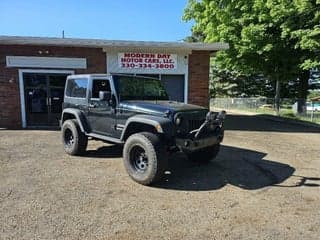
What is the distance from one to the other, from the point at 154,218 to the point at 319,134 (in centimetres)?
1048

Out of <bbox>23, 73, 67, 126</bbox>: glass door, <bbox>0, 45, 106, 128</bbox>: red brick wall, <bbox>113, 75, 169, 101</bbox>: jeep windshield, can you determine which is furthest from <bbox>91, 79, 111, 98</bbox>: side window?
<bbox>23, 73, 67, 126</bbox>: glass door

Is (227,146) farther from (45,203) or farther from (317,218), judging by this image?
(45,203)

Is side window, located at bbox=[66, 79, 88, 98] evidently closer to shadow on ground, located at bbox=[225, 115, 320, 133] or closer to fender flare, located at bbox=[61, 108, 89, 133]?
fender flare, located at bbox=[61, 108, 89, 133]

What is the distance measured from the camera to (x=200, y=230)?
4.25 metres

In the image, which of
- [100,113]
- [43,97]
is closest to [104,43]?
[43,97]

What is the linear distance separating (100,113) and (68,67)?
7.20 metres

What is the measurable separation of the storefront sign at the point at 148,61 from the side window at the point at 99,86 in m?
6.70

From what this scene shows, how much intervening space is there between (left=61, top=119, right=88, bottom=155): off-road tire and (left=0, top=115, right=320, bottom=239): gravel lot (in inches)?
8.9

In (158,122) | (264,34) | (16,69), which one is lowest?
(158,122)

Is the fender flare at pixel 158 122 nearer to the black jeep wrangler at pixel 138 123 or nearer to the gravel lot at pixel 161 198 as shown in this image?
the black jeep wrangler at pixel 138 123

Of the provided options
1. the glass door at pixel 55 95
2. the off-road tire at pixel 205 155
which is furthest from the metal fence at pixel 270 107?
the glass door at pixel 55 95

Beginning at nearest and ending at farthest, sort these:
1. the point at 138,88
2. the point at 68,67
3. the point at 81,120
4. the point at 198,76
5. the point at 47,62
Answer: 1. the point at 138,88
2. the point at 81,120
3. the point at 47,62
4. the point at 68,67
5. the point at 198,76

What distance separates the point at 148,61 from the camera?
14258 mm

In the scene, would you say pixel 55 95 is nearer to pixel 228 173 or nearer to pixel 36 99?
pixel 36 99
